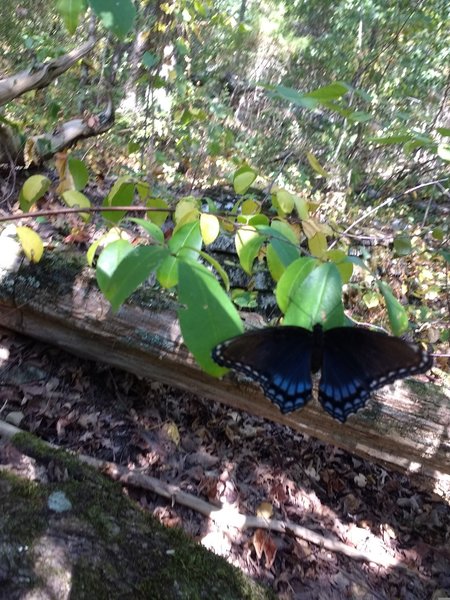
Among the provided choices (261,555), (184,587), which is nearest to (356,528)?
(261,555)

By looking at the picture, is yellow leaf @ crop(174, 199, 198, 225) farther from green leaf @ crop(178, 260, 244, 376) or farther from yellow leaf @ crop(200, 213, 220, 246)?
green leaf @ crop(178, 260, 244, 376)

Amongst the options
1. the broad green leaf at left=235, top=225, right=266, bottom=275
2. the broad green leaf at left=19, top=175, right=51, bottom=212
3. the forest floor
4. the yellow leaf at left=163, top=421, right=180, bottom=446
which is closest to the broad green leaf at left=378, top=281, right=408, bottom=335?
the broad green leaf at left=235, top=225, right=266, bottom=275

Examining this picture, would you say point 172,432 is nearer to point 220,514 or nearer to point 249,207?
point 220,514

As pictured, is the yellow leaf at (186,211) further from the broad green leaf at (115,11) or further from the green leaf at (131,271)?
the broad green leaf at (115,11)

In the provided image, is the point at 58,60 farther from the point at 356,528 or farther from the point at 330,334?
the point at 356,528

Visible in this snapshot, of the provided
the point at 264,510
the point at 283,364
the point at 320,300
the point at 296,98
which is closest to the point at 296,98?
the point at 296,98

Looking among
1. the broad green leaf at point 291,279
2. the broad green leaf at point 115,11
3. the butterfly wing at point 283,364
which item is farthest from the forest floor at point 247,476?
the broad green leaf at point 115,11
